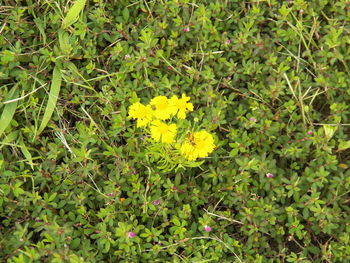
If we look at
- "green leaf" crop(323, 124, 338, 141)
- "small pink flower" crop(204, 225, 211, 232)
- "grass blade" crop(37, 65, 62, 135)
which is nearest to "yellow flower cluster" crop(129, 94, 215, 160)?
"small pink flower" crop(204, 225, 211, 232)

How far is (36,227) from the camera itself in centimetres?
246

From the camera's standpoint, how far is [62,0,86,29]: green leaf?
9.49 feet

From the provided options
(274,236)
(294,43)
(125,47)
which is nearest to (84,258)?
(274,236)

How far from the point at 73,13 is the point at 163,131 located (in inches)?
45.2

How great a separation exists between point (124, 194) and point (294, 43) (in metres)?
1.52

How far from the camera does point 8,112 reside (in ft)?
8.93

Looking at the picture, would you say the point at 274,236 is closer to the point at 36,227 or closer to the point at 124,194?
the point at 124,194

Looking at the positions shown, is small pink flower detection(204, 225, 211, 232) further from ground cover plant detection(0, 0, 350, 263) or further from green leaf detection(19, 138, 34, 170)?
green leaf detection(19, 138, 34, 170)

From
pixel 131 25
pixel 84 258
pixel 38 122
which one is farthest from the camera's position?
pixel 131 25

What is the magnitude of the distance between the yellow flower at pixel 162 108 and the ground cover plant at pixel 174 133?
5cm

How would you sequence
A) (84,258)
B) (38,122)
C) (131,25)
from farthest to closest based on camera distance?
(131,25), (38,122), (84,258)

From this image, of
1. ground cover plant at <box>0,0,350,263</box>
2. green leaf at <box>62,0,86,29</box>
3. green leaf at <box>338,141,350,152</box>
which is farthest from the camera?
green leaf at <box>62,0,86,29</box>


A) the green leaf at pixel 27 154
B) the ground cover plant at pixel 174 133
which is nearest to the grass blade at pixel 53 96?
the ground cover plant at pixel 174 133

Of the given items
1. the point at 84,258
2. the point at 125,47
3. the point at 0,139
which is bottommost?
the point at 84,258
